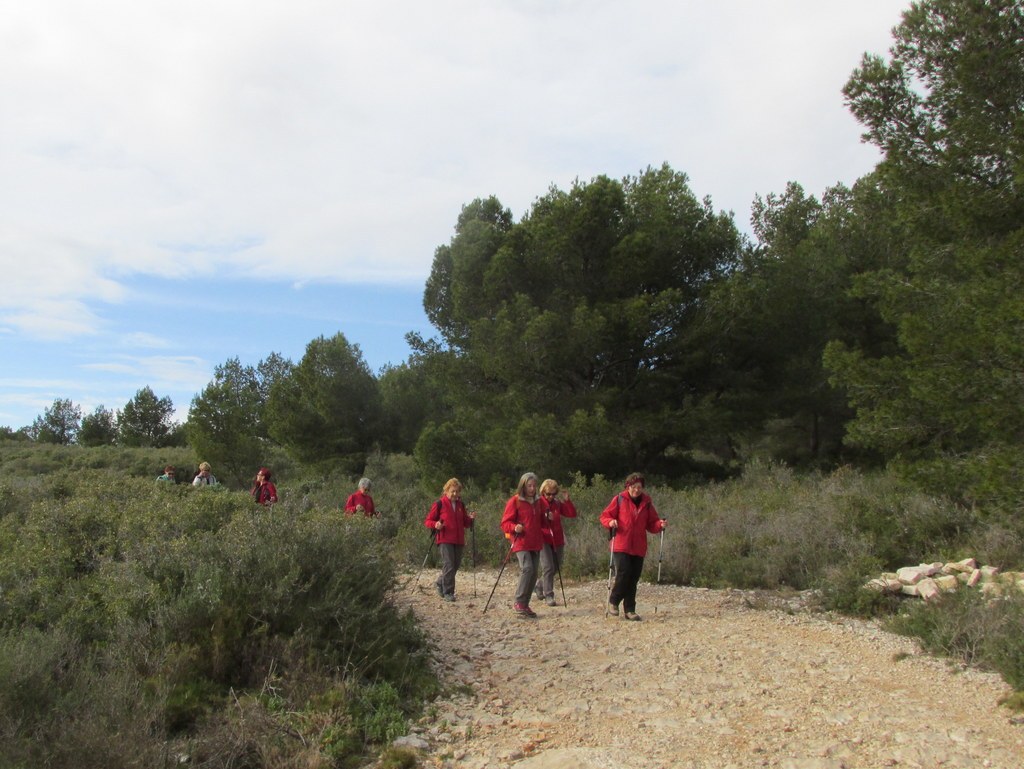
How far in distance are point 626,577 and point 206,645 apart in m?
4.58

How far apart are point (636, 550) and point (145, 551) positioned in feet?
16.0

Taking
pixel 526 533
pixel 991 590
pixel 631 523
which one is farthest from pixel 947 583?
pixel 526 533

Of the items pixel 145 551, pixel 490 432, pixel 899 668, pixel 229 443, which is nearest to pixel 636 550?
pixel 899 668

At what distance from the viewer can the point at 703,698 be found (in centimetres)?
590

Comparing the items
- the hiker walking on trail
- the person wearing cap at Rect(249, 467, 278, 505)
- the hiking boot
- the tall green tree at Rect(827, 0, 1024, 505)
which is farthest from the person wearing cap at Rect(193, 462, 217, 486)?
the tall green tree at Rect(827, 0, 1024, 505)

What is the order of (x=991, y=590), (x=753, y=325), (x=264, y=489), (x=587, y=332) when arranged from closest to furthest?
1. (x=991, y=590)
2. (x=264, y=489)
3. (x=587, y=332)
4. (x=753, y=325)

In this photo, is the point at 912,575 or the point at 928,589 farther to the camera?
the point at 912,575

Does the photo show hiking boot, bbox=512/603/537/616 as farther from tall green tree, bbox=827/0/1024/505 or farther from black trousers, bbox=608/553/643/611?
tall green tree, bbox=827/0/1024/505

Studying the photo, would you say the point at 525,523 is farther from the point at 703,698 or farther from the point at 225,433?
the point at 225,433

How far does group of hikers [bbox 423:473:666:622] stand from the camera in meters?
8.56

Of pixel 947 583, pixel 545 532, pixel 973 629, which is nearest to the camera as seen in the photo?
pixel 973 629

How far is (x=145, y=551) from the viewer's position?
625 centimetres

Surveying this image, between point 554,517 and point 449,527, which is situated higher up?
point 554,517

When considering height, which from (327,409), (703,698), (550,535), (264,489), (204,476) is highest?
(327,409)
